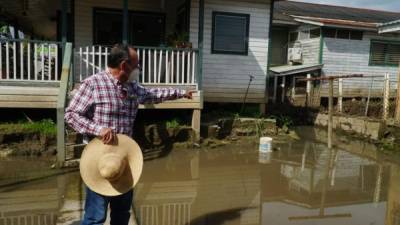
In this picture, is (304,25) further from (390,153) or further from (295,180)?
(295,180)

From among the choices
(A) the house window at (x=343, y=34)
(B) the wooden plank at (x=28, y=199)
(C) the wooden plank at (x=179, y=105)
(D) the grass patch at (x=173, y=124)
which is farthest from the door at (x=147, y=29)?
(A) the house window at (x=343, y=34)

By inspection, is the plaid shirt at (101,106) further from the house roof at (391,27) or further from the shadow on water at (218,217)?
the house roof at (391,27)

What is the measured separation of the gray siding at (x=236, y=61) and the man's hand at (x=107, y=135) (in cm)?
806

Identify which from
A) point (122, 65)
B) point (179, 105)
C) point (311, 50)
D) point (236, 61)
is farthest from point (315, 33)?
point (122, 65)

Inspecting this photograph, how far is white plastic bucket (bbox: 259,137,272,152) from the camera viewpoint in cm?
848

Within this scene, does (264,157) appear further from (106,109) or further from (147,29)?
(106,109)

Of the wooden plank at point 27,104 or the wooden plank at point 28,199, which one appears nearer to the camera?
the wooden plank at point 28,199

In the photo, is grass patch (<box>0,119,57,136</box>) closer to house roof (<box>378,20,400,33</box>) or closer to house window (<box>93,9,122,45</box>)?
house window (<box>93,9,122,45</box>)

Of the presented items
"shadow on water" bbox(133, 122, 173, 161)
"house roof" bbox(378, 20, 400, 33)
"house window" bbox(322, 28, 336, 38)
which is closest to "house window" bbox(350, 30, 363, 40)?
"house window" bbox(322, 28, 336, 38)

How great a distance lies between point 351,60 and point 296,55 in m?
2.34

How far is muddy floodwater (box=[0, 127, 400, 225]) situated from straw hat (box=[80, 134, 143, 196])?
1.63 metres

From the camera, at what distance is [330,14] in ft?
66.8

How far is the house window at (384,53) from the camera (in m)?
17.2

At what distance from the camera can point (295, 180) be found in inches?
263
